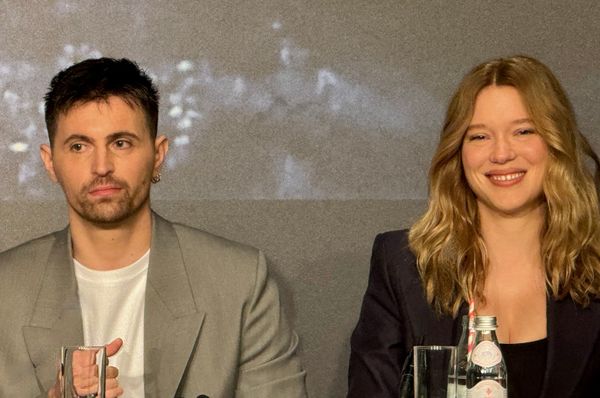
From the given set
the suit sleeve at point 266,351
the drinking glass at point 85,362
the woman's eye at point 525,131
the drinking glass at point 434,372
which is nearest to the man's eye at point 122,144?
the suit sleeve at point 266,351

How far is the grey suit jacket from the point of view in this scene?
2717 mm

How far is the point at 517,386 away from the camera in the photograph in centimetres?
272

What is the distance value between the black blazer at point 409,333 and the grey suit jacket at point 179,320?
0.18m

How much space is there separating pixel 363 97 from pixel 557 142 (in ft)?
3.08

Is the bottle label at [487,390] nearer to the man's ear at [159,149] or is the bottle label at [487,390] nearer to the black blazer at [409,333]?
the black blazer at [409,333]

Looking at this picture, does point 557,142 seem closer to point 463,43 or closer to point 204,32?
point 463,43

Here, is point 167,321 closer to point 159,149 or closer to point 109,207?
point 109,207

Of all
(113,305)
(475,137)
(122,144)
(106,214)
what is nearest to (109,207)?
(106,214)

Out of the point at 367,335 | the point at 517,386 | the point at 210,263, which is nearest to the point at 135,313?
the point at 210,263

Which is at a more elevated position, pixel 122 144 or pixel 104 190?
pixel 122 144

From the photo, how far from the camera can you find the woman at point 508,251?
9.00ft

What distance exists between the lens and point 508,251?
114 inches

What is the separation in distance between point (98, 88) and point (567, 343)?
50.1 inches

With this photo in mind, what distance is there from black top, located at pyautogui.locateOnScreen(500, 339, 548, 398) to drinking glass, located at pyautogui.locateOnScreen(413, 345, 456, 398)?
75cm
